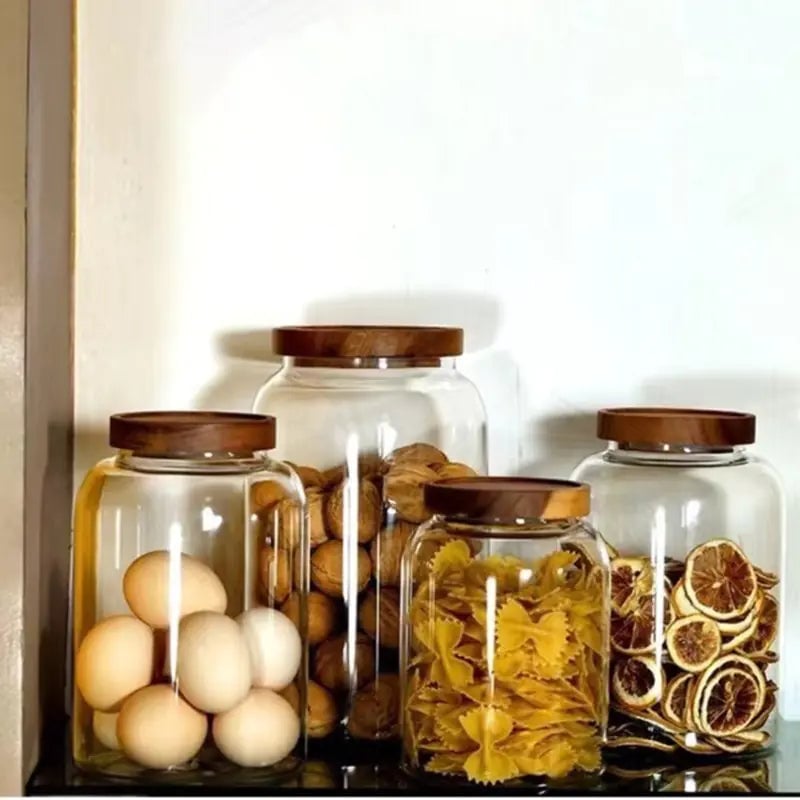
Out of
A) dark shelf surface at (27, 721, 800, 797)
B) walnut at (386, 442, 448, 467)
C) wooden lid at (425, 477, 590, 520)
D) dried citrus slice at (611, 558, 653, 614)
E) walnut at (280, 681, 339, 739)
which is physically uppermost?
walnut at (386, 442, 448, 467)

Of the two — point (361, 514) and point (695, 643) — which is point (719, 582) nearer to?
point (695, 643)

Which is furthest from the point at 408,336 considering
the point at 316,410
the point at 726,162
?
the point at 726,162

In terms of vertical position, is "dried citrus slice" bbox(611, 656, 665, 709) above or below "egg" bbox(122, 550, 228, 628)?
below

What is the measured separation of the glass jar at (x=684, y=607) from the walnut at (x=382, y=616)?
14 cm

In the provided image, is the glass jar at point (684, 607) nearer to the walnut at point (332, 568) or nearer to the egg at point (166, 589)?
the walnut at point (332, 568)

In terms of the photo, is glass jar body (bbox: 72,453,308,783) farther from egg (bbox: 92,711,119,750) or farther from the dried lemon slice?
the dried lemon slice

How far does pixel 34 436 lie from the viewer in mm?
879

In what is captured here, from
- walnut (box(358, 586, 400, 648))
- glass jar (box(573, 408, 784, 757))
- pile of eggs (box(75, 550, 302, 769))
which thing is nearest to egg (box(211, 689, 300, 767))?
pile of eggs (box(75, 550, 302, 769))

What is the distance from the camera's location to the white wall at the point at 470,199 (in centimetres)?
106

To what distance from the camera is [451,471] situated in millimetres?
978

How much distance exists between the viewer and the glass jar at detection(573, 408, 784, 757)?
3.05 feet

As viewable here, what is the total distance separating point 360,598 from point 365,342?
0.55 feet

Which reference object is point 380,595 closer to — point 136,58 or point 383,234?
point 383,234

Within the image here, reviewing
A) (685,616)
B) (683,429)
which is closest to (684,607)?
(685,616)
